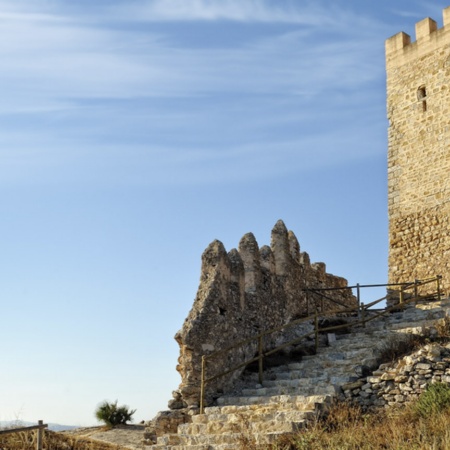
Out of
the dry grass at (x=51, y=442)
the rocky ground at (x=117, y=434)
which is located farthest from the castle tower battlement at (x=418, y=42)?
the dry grass at (x=51, y=442)

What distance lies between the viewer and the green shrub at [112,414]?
57.7 ft

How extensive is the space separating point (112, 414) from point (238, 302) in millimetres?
5218

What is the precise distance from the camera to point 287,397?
1212 cm

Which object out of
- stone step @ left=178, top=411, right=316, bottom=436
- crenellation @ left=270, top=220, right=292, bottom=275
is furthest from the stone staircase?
crenellation @ left=270, top=220, right=292, bottom=275

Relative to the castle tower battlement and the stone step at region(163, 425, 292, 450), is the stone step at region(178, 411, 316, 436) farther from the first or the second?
the castle tower battlement

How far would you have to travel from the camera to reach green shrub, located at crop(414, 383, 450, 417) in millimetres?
10844

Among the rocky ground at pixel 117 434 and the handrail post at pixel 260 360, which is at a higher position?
the handrail post at pixel 260 360

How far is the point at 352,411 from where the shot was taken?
11.4 m

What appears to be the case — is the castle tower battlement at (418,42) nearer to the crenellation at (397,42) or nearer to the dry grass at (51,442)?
the crenellation at (397,42)

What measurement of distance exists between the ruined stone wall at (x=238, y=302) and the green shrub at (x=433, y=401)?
12.4 ft

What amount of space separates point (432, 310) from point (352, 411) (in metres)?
5.42

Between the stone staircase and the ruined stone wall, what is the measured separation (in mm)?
620

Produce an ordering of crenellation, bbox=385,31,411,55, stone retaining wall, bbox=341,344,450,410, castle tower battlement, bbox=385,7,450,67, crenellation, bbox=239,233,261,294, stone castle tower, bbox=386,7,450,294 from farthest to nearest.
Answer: crenellation, bbox=385,31,411,55, castle tower battlement, bbox=385,7,450,67, stone castle tower, bbox=386,7,450,294, crenellation, bbox=239,233,261,294, stone retaining wall, bbox=341,344,450,410

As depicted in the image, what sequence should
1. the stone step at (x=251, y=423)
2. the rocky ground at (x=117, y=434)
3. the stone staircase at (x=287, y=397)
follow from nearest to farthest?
the stone step at (x=251, y=423) → the stone staircase at (x=287, y=397) → the rocky ground at (x=117, y=434)
